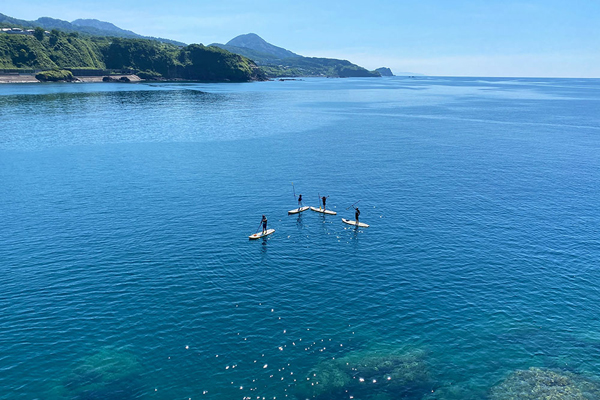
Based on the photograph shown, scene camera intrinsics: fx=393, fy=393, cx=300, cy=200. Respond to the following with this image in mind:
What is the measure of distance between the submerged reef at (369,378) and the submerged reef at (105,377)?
47.6 ft

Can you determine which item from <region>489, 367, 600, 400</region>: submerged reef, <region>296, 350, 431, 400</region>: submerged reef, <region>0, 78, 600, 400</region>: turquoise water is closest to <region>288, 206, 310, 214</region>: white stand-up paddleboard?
<region>0, 78, 600, 400</region>: turquoise water

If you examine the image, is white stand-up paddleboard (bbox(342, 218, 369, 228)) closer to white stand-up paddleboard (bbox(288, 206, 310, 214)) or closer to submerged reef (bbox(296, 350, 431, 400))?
white stand-up paddleboard (bbox(288, 206, 310, 214))

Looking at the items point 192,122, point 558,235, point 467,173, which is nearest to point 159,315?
point 558,235

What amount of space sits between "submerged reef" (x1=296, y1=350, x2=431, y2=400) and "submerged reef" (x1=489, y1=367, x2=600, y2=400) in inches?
252

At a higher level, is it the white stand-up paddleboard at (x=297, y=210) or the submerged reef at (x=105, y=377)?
the white stand-up paddleboard at (x=297, y=210)

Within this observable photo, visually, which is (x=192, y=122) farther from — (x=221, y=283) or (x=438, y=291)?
(x=438, y=291)

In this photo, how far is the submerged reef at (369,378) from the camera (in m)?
33.1

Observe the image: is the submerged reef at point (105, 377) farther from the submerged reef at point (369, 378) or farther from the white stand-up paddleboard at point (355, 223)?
the white stand-up paddleboard at point (355, 223)

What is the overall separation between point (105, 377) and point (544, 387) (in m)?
38.2

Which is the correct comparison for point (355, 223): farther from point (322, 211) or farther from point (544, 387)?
point (544, 387)

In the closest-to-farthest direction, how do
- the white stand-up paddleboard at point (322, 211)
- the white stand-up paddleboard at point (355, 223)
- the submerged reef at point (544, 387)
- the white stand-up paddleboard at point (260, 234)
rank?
the submerged reef at point (544, 387) → the white stand-up paddleboard at point (260, 234) → the white stand-up paddleboard at point (355, 223) → the white stand-up paddleboard at point (322, 211)

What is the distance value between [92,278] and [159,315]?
1278cm

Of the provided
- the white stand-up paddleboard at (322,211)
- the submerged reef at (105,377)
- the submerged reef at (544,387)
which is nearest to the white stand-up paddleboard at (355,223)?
the white stand-up paddleboard at (322,211)

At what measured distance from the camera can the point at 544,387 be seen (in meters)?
34.3
